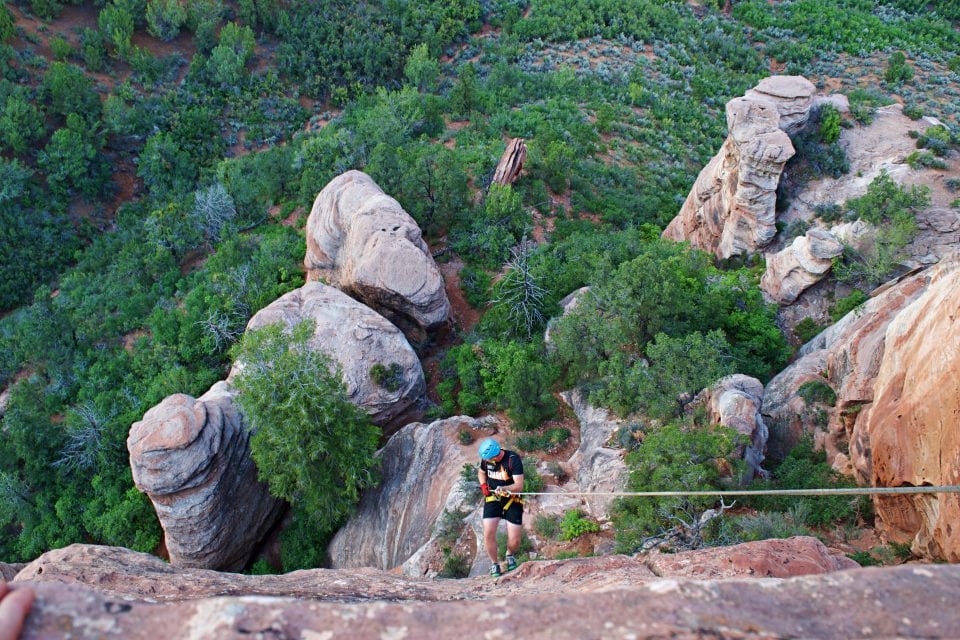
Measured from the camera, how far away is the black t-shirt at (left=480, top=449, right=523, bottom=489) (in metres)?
11.0

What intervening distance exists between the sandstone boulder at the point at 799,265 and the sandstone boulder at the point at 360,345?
45.2ft

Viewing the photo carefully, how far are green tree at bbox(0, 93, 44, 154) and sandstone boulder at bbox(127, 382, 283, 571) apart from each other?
92.8ft

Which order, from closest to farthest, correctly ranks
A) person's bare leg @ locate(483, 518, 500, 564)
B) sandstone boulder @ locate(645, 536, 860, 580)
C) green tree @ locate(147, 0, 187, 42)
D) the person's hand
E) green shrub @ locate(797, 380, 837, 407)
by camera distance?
1. the person's hand
2. sandstone boulder @ locate(645, 536, 860, 580)
3. person's bare leg @ locate(483, 518, 500, 564)
4. green shrub @ locate(797, 380, 837, 407)
5. green tree @ locate(147, 0, 187, 42)

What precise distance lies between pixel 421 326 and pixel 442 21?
116 ft

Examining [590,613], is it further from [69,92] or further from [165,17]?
[165,17]

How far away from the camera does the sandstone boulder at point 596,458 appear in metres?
14.4

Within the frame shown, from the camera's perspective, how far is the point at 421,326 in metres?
23.5

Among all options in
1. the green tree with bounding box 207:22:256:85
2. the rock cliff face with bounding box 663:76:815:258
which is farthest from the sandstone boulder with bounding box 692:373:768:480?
the green tree with bounding box 207:22:256:85

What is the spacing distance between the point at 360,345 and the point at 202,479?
20.4ft

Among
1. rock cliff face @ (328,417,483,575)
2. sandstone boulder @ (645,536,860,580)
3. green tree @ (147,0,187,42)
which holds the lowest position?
rock cliff face @ (328,417,483,575)

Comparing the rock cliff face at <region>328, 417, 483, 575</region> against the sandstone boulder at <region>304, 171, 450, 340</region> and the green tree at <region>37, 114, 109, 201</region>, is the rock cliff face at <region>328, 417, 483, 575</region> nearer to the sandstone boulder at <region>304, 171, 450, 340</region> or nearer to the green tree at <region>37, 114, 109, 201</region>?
the sandstone boulder at <region>304, 171, 450, 340</region>

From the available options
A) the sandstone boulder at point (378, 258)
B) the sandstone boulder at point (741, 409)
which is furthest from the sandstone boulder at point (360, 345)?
the sandstone boulder at point (741, 409)

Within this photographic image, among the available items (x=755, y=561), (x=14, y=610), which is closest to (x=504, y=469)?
(x=755, y=561)

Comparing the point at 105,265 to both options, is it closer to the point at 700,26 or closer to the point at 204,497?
the point at 204,497
